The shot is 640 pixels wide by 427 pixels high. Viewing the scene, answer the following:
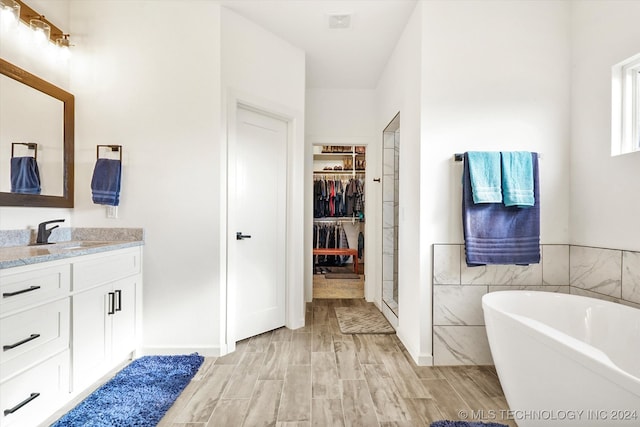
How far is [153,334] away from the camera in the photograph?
7.91ft

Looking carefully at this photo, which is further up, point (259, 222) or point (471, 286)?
point (259, 222)

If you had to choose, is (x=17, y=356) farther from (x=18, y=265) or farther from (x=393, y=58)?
(x=393, y=58)

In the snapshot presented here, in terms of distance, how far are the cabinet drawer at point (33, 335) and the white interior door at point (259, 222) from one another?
1.14 m

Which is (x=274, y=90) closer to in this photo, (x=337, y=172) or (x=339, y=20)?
(x=339, y=20)

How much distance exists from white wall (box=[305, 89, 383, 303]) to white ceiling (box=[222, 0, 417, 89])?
33cm

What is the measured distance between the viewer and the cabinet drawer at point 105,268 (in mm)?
1785

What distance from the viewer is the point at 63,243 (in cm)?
211

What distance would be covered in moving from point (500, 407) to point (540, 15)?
9.15 feet

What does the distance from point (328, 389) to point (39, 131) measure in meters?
2.65

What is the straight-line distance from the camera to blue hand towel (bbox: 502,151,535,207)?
2178mm

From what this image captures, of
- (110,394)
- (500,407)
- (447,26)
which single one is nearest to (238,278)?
(110,394)

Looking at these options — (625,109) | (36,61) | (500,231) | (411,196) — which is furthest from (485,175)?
(36,61)

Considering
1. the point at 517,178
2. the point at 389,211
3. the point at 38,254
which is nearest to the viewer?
the point at 38,254

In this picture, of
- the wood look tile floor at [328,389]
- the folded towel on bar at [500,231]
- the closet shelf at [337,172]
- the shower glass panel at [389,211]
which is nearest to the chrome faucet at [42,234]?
the wood look tile floor at [328,389]
